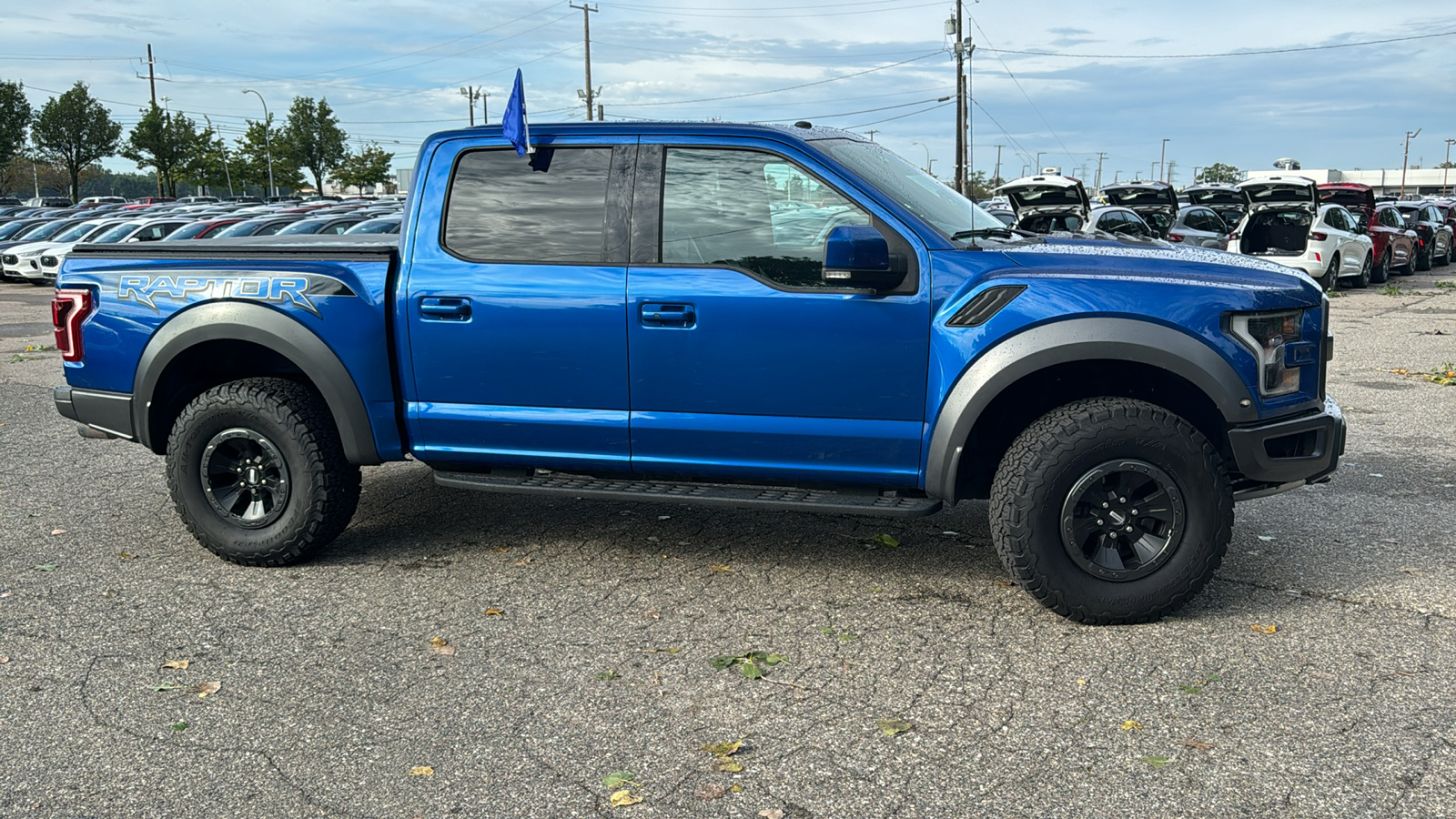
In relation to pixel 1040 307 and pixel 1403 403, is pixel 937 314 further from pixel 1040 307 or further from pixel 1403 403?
pixel 1403 403

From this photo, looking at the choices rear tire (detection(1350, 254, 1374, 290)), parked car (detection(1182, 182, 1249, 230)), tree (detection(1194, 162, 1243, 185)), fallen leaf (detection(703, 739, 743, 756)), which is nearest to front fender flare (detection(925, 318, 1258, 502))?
fallen leaf (detection(703, 739, 743, 756))

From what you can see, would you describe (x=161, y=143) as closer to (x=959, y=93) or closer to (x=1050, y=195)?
(x=959, y=93)

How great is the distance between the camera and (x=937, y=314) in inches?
174

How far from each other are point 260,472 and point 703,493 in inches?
83.1

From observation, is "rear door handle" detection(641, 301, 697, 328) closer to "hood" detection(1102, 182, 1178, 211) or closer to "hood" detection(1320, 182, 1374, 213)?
"hood" detection(1102, 182, 1178, 211)

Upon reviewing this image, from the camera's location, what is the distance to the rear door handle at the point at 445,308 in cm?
488

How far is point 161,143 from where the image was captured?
73625mm

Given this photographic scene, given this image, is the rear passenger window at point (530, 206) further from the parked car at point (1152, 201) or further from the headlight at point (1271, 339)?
the parked car at point (1152, 201)

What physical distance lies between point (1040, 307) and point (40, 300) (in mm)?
22886

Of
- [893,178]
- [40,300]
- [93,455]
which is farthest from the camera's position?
[40,300]

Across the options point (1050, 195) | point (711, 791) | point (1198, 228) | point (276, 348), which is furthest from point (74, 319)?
point (1198, 228)

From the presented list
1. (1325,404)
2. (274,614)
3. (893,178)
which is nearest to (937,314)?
(893,178)

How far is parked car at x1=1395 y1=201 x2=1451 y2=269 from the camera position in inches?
1017

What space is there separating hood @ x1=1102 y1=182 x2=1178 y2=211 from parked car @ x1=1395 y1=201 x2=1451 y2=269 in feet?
23.8
